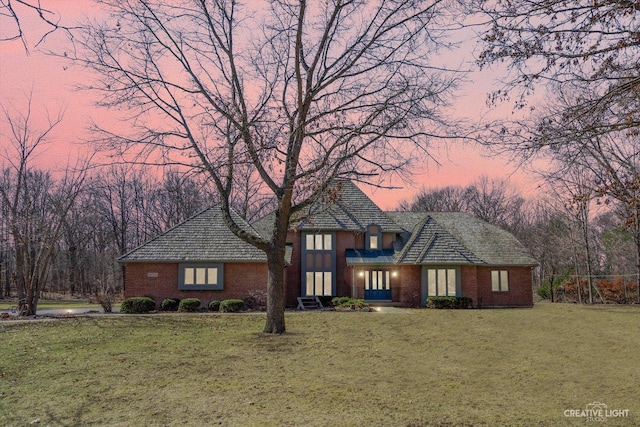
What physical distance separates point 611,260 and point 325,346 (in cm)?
3030

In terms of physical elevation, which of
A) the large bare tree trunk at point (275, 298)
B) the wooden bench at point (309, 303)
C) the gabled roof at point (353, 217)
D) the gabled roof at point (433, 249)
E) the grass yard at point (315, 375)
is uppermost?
the gabled roof at point (353, 217)

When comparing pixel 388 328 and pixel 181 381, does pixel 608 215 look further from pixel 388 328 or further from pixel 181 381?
pixel 181 381

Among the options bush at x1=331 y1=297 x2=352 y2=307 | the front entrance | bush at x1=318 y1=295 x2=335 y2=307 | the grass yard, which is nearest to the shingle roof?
the front entrance

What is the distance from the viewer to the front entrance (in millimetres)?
29859

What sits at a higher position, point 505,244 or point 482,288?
point 505,244

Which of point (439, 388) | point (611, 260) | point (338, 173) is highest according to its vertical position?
point (338, 173)

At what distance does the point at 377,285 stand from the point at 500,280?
25.6 ft

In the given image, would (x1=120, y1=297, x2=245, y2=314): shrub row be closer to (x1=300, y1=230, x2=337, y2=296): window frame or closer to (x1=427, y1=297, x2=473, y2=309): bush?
(x1=300, y1=230, x2=337, y2=296): window frame

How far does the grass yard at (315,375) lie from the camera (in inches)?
320

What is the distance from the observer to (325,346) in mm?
14156

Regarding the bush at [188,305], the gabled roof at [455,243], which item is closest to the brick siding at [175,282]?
the bush at [188,305]

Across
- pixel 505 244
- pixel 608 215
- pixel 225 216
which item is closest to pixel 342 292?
pixel 505 244

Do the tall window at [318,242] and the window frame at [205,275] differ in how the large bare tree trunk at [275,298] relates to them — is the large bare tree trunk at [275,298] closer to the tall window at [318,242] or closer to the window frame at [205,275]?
the window frame at [205,275]

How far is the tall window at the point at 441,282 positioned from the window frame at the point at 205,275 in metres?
12.0
